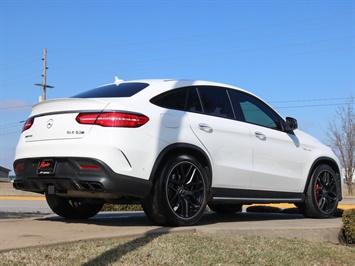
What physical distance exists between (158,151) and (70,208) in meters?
2.19

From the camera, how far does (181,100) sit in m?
5.84

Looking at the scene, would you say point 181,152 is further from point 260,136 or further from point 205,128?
point 260,136

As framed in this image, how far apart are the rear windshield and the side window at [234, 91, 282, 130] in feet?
5.14

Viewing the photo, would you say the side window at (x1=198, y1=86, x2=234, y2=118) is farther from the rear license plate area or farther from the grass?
the rear license plate area

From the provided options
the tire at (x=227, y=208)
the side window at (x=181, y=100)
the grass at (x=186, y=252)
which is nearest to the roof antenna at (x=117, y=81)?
the side window at (x=181, y=100)

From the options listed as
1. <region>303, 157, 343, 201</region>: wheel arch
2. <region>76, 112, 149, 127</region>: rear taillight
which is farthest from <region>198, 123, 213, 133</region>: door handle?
<region>303, 157, 343, 201</region>: wheel arch

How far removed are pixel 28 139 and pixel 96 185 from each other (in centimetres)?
123

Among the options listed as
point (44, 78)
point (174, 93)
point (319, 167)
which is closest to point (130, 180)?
point (174, 93)

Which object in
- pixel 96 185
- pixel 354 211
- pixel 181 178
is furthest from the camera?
pixel 354 211

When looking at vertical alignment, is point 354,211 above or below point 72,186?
below

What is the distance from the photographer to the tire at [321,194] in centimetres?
726

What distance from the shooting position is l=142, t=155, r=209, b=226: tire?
529cm

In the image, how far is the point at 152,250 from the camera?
418 cm

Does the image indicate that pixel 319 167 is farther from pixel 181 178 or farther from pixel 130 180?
pixel 130 180
